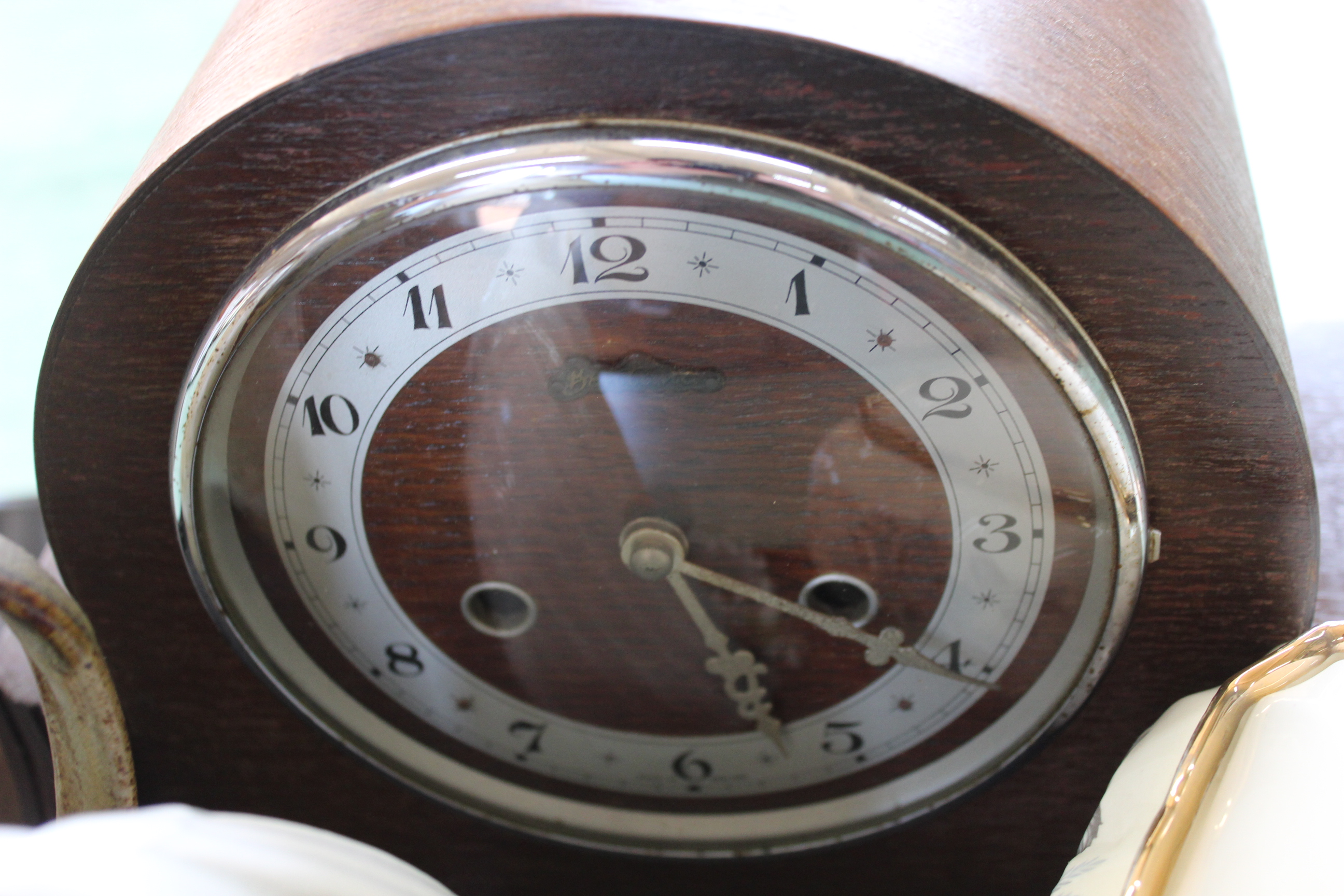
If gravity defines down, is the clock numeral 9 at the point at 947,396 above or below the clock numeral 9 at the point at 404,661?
above

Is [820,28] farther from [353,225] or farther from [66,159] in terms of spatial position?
[66,159]

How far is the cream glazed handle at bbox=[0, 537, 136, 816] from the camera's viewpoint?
2.02ft

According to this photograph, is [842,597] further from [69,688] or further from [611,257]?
[69,688]

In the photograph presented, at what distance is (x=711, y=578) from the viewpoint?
2.31 ft

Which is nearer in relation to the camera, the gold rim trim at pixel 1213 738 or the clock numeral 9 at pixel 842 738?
the gold rim trim at pixel 1213 738

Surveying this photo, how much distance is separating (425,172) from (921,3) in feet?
0.90

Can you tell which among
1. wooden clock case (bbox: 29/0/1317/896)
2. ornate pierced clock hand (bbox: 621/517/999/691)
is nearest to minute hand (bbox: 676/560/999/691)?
ornate pierced clock hand (bbox: 621/517/999/691)

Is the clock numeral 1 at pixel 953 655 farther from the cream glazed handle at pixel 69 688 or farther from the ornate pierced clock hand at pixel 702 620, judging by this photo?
the cream glazed handle at pixel 69 688

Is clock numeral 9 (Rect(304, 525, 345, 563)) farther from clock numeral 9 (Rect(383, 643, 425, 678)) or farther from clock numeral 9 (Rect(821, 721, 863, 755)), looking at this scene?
clock numeral 9 (Rect(821, 721, 863, 755))

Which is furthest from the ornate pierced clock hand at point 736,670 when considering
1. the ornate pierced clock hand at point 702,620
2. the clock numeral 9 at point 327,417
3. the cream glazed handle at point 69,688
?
the cream glazed handle at point 69,688

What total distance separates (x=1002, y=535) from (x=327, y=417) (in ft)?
1.44

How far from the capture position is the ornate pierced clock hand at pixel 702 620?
0.70 metres

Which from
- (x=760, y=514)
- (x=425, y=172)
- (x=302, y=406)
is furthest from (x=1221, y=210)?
(x=302, y=406)

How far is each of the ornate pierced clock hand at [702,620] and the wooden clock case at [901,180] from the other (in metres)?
0.13
